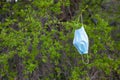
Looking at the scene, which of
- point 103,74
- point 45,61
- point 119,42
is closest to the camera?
point 45,61

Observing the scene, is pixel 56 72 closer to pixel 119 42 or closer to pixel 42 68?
pixel 42 68

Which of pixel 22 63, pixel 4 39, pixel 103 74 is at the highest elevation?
pixel 4 39

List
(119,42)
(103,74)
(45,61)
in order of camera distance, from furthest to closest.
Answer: (119,42)
(103,74)
(45,61)

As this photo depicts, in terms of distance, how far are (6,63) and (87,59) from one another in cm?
130

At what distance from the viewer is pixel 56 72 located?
477 cm

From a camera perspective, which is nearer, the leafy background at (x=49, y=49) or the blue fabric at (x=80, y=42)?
the blue fabric at (x=80, y=42)

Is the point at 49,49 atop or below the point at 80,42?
below

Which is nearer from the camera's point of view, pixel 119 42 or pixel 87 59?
pixel 87 59

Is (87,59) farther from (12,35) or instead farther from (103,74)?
(12,35)

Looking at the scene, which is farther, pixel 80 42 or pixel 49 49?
pixel 49 49

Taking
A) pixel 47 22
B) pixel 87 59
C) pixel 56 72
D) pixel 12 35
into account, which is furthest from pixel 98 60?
pixel 12 35

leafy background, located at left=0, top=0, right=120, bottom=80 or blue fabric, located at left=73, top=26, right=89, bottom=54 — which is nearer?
blue fabric, located at left=73, top=26, right=89, bottom=54

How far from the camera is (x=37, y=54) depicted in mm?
4637

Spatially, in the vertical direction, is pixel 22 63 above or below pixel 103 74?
above
